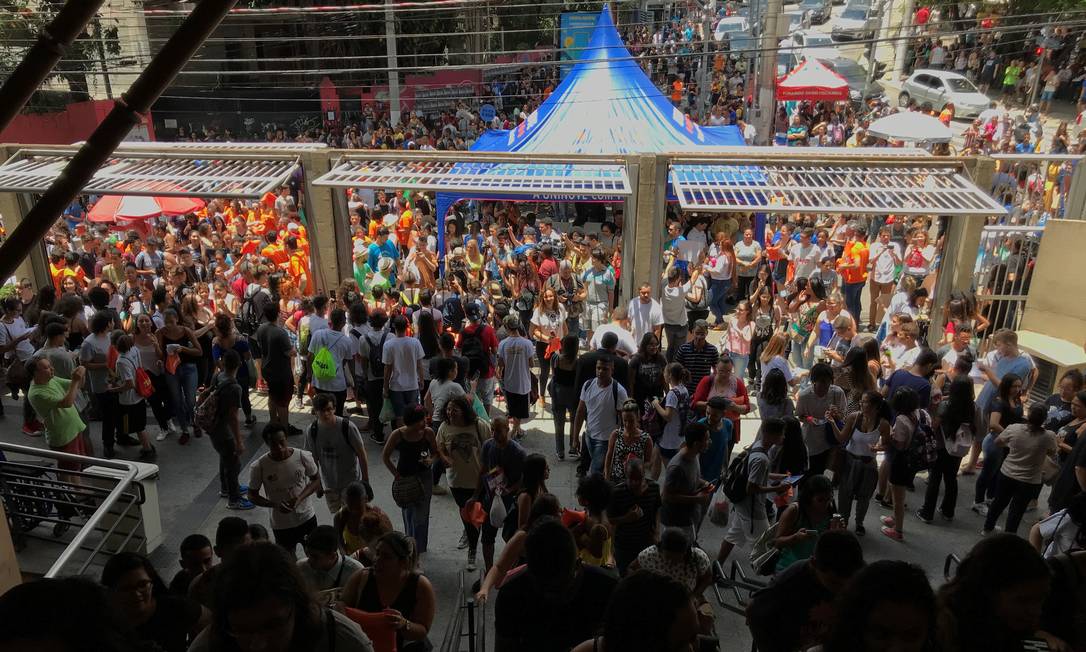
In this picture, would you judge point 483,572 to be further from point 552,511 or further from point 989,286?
point 989,286

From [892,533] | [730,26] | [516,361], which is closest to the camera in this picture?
[892,533]

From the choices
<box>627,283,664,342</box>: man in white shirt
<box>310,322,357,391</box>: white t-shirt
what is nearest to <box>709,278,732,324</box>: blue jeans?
<box>627,283,664,342</box>: man in white shirt

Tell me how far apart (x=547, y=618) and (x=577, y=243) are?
9247 millimetres

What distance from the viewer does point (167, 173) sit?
10.5m

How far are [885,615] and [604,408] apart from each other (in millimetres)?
4029

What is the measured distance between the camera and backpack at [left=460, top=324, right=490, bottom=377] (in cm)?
792

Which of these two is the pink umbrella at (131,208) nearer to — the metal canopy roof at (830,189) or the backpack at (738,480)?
the metal canopy roof at (830,189)

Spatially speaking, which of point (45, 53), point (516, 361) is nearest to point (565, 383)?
point (516, 361)

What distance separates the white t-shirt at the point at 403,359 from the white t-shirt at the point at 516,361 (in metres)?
0.83

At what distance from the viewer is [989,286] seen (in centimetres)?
1006

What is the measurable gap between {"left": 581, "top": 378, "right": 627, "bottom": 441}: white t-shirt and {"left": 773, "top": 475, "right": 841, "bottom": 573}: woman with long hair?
6.75 ft

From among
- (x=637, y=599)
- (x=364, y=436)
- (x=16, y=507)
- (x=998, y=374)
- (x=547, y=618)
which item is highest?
(x=637, y=599)

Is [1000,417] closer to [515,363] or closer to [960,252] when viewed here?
[960,252]

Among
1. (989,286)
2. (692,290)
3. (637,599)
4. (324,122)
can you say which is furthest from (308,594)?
(324,122)
